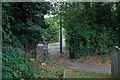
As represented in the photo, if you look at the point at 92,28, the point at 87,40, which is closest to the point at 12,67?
the point at 87,40

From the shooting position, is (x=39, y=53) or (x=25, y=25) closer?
(x=25, y=25)

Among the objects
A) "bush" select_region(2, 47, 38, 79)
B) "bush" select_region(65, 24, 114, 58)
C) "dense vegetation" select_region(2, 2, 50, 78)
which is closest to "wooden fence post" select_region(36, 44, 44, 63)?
"dense vegetation" select_region(2, 2, 50, 78)

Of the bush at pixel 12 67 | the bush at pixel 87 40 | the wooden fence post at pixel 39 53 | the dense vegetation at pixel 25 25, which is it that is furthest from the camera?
the bush at pixel 87 40

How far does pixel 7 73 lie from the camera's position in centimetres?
579

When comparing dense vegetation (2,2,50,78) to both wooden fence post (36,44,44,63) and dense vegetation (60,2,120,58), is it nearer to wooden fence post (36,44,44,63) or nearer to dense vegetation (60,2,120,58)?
wooden fence post (36,44,44,63)

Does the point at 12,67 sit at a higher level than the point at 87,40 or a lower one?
lower

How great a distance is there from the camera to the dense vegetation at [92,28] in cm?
1273

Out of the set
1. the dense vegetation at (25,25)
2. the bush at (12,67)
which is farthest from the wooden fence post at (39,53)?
the bush at (12,67)

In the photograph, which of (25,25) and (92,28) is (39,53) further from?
(92,28)

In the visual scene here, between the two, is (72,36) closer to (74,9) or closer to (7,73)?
(74,9)

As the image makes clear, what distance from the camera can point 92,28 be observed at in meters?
13.4

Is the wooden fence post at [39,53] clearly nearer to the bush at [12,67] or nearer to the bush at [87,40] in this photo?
the bush at [87,40]

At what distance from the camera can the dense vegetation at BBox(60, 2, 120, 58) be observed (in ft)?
41.8

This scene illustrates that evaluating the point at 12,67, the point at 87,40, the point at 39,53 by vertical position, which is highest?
the point at 87,40
